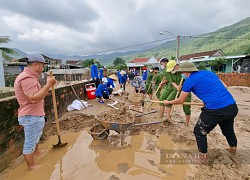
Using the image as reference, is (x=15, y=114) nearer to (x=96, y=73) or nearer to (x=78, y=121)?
(x=78, y=121)

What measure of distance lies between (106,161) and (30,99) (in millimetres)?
A: 1663

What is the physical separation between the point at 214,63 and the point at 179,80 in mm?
20324

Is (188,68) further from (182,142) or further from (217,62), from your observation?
(217,62)

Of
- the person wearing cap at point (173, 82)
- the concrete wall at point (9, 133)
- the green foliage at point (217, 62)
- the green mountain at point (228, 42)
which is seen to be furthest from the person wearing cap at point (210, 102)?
the green mountain at point (228, 42)

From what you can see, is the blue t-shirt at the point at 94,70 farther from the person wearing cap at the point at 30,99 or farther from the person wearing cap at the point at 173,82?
the person wearing cap at the point at 30,99

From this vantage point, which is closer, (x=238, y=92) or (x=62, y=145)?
(x=62, y=145)

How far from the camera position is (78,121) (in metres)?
4.77

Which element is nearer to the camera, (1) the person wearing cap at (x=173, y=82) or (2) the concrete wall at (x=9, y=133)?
(2) the concrete wall at (x=9, y=133)

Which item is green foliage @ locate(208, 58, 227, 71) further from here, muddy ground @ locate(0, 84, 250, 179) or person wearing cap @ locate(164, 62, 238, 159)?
person wearing cap @ locate(164, 62, 238, 159)

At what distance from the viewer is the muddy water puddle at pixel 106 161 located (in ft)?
8.16

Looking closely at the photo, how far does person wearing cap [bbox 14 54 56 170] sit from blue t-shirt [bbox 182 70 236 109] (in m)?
2.32

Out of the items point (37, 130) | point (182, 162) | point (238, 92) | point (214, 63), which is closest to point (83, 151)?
point (37, 130)

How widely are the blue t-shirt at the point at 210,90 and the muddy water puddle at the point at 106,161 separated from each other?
1.20m

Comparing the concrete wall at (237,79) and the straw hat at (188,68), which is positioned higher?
the straw hat at (188,68)
